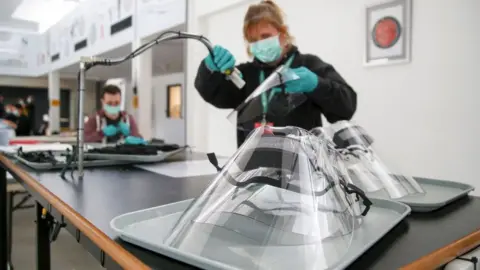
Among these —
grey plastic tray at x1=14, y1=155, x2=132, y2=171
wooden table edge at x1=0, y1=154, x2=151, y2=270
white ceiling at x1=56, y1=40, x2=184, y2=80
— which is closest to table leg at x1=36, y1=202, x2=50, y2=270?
grey plastic tray at x1=14, y1=155, x2=132, y2=171

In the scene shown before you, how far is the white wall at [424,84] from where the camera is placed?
5.74ft

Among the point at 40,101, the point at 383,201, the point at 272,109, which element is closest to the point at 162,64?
the point at 40,101

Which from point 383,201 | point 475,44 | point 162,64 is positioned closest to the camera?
point 383,201

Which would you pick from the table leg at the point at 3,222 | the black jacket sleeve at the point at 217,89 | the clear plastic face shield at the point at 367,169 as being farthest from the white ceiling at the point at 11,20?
the clear plastic face shield at the point at 367,169

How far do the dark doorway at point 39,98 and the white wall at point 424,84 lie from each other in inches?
390

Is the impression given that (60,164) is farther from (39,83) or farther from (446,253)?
(39,83)

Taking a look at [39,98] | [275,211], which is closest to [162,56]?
[275,211]

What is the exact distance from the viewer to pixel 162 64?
716cm

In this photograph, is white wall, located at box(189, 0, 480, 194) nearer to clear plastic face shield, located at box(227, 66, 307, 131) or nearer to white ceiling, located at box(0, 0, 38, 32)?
clear plastic face shield, located at box(227, 66, 307, 131)

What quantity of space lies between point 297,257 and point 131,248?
0.64 feet

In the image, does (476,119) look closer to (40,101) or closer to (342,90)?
(342,90)

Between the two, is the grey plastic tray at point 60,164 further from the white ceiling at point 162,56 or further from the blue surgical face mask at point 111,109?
the white ceiling at point 162,56

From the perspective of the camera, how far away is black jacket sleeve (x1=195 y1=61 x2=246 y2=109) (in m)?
1.40

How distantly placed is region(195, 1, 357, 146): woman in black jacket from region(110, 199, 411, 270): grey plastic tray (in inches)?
23.0
